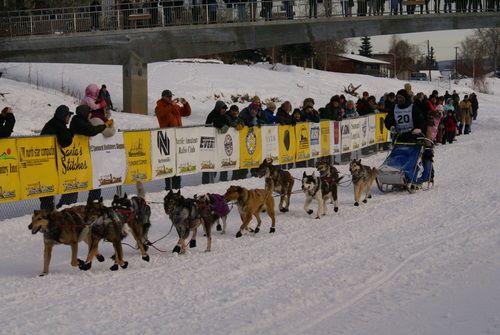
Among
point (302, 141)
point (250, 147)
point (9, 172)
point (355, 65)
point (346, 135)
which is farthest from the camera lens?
point (355, 65)

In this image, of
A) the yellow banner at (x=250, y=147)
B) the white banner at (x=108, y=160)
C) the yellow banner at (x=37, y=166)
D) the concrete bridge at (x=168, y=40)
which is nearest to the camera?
the yellow banner at (x=37, y=166)

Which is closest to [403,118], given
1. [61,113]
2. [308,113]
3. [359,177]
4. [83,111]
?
[359,177]

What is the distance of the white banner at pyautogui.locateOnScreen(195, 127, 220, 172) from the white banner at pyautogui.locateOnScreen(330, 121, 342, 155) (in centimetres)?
A: 524

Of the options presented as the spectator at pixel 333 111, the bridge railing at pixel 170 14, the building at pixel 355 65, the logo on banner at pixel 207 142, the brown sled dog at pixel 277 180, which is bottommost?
the brown sled dog at pixel 277 180

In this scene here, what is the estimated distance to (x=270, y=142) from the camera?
50.7 feet

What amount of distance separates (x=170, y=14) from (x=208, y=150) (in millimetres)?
17019

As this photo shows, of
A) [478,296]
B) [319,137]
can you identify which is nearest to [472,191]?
[319,137]

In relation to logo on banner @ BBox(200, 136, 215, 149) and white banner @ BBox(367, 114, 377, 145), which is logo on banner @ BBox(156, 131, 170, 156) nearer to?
logo on banner @ BBox(200, 136, 215, 149)

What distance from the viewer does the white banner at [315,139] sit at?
17.1m

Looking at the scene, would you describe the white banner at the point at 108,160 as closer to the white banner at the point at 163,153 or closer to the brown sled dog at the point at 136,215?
the white banner at the point at 163,153

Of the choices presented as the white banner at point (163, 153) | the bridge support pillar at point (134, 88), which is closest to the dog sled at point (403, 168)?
the white banner at point (163, 153)

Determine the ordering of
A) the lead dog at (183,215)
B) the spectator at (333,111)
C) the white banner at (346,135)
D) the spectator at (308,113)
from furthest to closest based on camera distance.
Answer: the white banner at (346,135) < the spectator at (333,111) < the spectator at (308,113) < the lead dog at (183,215)

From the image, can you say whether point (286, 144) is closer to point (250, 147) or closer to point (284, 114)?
point (284, 114)

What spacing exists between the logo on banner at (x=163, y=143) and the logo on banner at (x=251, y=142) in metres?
2.42
